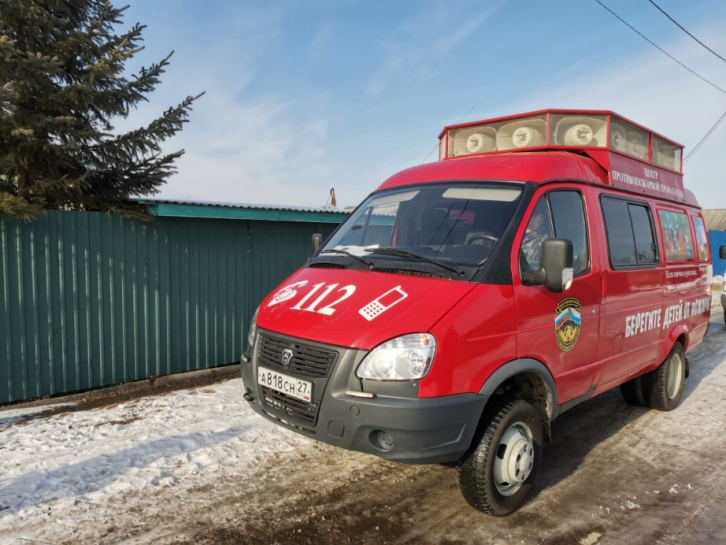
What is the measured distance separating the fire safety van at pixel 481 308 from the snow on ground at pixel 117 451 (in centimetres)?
100

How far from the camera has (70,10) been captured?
6504mm

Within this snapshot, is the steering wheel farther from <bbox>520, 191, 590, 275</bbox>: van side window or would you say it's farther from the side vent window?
the side vent window

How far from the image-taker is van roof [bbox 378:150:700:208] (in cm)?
404

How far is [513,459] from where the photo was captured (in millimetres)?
3488

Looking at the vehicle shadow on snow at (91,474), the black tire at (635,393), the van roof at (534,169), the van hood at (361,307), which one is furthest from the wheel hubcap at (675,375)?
the vehicle shadow on snow at (91,474)

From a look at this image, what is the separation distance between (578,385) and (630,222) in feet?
6.01

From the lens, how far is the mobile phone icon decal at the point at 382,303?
3.19 metres

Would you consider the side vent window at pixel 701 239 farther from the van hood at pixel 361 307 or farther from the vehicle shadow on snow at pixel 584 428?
the van hood at pixel 361 307

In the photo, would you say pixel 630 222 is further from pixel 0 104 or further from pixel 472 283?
pixel 0 104

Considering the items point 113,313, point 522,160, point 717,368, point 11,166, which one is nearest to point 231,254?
point 113,313

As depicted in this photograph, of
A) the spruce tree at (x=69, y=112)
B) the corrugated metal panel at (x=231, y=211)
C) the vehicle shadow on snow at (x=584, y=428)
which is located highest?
the spruce tree at (x=69, y=112)

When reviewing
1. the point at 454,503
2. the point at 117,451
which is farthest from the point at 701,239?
the point at 117,451

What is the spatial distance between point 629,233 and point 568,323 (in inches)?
61.1

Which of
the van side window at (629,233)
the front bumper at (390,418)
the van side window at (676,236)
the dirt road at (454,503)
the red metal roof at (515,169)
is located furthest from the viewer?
the van side window at (676,236)
